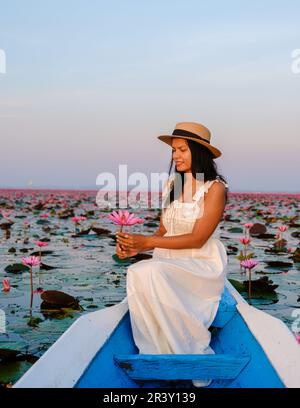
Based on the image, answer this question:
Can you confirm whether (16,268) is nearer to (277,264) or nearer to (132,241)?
(277,264)

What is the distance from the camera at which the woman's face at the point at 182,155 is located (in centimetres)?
349

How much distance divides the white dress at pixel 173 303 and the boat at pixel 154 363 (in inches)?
6.4

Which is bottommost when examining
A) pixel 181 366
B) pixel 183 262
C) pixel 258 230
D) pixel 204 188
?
pixel 258 230

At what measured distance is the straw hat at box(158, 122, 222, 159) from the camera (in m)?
3.41

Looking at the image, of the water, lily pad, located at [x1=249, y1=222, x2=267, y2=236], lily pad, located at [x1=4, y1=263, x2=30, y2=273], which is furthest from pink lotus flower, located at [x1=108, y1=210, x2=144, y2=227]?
lily pad, located at [x1=249, y1=222, x2=267, y2=236]

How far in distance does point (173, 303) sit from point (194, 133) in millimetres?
1104

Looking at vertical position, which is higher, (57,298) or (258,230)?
(57,298)

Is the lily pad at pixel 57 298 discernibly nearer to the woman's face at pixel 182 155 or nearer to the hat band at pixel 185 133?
the woman's face at pixel 182 155

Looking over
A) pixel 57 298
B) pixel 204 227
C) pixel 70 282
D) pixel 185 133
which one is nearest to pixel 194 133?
pixel 185 133

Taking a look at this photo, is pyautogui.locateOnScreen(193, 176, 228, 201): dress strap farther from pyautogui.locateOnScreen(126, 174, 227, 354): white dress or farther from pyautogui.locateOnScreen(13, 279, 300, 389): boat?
pyautogui.locateOnScreen(13, 279, 300, 389): boat

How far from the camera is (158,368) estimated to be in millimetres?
2547

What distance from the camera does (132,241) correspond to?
310 cm
